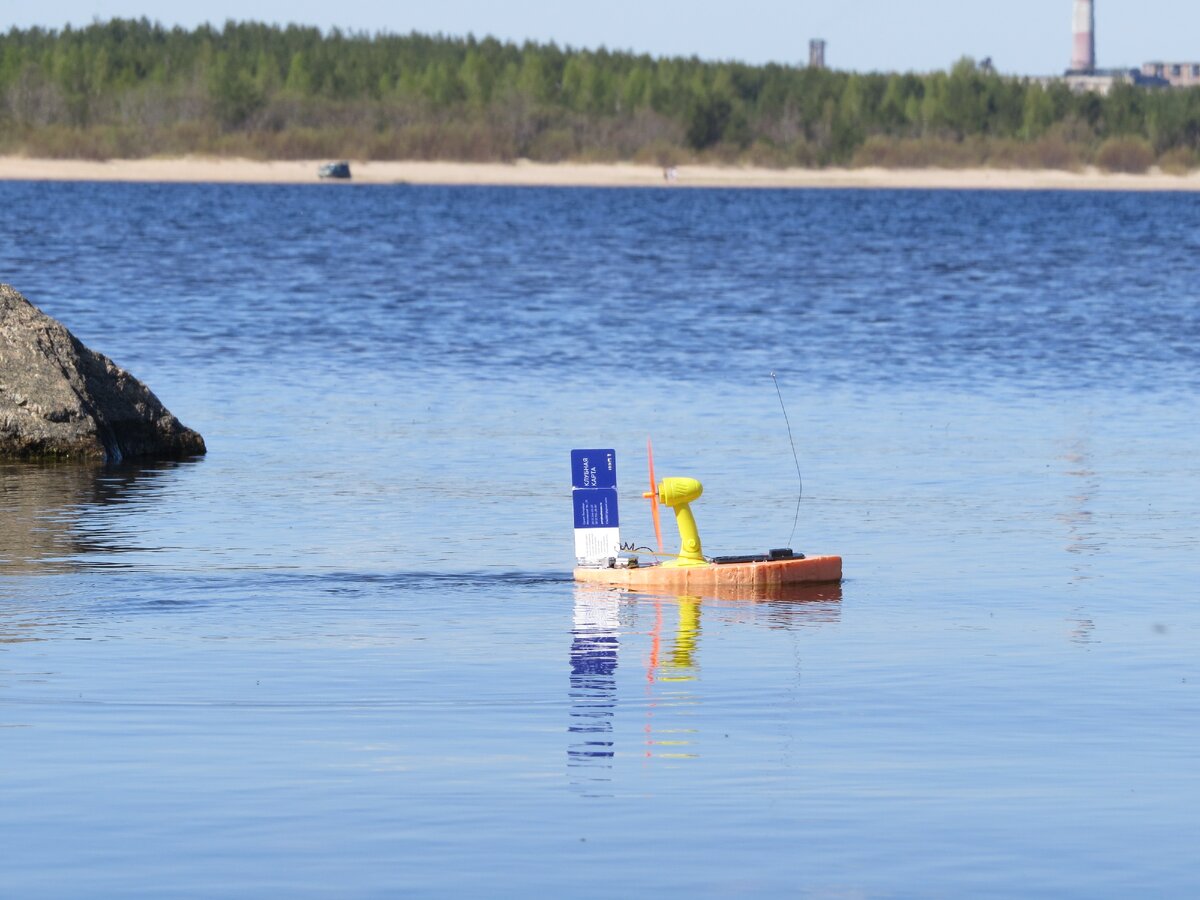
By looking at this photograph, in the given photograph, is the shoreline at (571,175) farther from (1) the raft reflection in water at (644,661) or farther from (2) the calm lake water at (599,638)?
(1) the raft reflection in water at (644,661)

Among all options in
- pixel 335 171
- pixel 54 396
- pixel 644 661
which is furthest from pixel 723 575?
pixel 335 171

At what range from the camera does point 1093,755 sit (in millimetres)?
8938

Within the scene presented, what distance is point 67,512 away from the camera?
16047mm

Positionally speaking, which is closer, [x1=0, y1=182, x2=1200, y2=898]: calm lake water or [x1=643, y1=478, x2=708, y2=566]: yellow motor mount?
[x1=0, y1=182, x2=1200, y2=898]: calm lake water

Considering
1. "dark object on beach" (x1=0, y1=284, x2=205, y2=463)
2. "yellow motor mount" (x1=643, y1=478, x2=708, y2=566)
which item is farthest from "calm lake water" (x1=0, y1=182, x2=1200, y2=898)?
"dark object on beach" (x1=0, y1=284, x2=205, y2=463)

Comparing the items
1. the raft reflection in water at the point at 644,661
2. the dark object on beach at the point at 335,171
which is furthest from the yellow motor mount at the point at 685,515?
the dark object on beach at the point at 335,171

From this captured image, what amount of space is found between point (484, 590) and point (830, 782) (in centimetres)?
488

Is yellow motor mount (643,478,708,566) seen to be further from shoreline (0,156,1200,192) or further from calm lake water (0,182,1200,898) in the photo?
shoreline (0,156,1200,192)

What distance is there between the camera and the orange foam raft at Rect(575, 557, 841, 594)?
42.9 ft

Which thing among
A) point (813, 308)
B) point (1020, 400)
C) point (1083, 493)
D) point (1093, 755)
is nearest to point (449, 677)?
point (1093, 755)

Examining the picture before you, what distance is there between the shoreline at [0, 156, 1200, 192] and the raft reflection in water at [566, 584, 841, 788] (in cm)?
15344

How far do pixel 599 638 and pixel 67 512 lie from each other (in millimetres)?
5968

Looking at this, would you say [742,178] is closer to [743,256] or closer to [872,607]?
[743,256]

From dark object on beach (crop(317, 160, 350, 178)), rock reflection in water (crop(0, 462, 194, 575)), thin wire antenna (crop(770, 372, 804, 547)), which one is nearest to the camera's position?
rock reflection in water (crop(0, 462, 194, 575))
